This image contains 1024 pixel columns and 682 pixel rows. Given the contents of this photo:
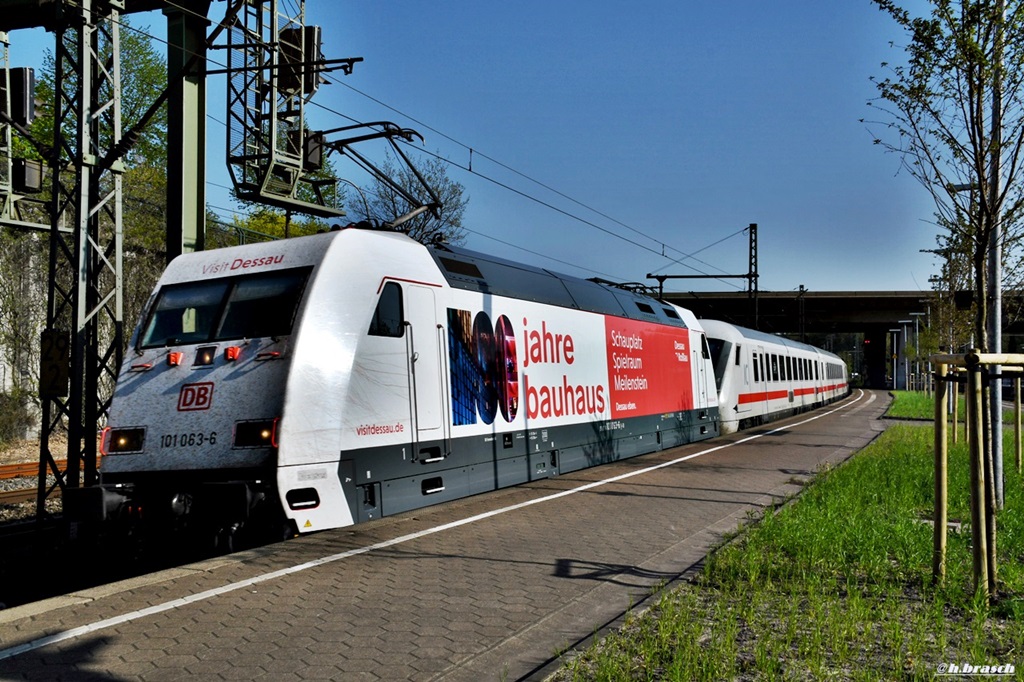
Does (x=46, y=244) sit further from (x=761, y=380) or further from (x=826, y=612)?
(x=826, y=612)

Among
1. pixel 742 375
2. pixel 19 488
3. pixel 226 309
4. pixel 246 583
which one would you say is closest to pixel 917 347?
pixel 742 375

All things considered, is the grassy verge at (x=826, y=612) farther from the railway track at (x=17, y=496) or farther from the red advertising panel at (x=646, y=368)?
the railway track at (x=17, y=496)

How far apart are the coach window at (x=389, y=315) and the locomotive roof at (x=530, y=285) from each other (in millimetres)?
1202

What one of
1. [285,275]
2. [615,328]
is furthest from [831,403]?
[285,275]

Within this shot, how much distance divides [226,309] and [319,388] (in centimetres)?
153

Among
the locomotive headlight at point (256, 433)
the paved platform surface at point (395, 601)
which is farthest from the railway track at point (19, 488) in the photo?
the locomotive headlight at point (256, 433)

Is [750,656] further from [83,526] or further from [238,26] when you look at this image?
[238,26]

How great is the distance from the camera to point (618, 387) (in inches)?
599

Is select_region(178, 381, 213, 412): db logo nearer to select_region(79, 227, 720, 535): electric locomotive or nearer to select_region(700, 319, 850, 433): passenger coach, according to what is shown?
select_region(79, 227, 720, 535): electric locomotive

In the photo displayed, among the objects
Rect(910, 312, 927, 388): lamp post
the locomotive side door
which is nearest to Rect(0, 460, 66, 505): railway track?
the locomotive side door

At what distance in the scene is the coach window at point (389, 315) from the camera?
881 centimetres

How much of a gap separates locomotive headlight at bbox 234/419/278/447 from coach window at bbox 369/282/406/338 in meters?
1.48

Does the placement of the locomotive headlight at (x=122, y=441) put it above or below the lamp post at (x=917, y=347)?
below

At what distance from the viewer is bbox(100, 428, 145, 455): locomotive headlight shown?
27.2ft
